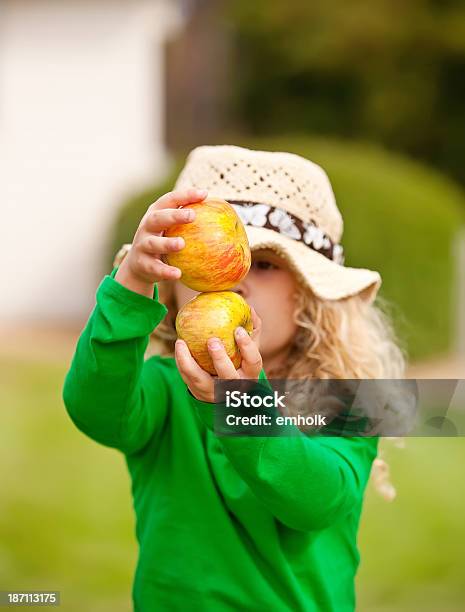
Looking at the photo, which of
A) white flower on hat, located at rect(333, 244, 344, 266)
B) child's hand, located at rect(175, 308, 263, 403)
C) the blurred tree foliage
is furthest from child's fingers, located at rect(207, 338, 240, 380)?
the blurred tree foliage

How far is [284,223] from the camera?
1604 mm

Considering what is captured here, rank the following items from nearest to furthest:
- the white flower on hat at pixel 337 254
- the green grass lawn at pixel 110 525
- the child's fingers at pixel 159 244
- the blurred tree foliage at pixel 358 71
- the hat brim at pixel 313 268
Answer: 1. the child's fingers at pixel 159 244
2. the hat brim at pixel 313 268
3. the white flower on hat at pixel 337 254
4. the green grass lawn at pixel 110 525
5. the blurred tree foliage at pixel 358 71

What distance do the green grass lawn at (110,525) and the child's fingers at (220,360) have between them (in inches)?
44.7

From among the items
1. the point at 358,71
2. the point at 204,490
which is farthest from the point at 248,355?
the point at 358,71

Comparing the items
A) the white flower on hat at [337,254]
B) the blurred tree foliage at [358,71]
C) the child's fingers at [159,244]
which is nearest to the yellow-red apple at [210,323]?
the child's fingers at [159,244]

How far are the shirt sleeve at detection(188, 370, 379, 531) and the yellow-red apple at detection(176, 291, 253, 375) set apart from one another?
0.23ft

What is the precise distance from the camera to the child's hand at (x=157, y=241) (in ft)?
3.80

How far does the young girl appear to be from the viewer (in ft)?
4.22

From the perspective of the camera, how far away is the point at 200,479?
1.55 meters

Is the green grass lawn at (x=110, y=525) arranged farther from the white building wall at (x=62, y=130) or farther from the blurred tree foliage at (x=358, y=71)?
the blurred tree foliage at (x=358, y=71)

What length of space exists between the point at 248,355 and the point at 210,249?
0.15 m

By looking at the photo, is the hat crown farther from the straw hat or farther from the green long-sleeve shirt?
the green long-sleeve shirt

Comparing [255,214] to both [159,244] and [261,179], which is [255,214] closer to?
[261,179]

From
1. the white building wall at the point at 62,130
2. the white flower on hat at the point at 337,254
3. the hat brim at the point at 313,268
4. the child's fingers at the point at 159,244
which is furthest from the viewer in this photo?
the white building wall at the point at 62,130
